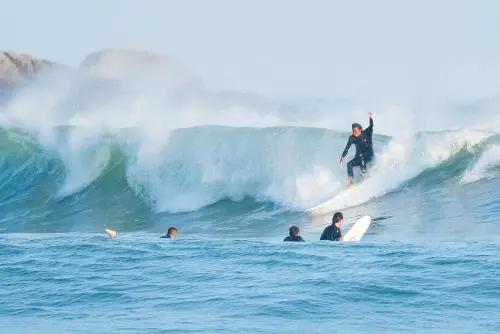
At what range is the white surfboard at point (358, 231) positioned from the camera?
44.7 ft

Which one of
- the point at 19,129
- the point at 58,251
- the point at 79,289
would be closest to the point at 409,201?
the point at 58,251

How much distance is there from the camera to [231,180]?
67.3 feet

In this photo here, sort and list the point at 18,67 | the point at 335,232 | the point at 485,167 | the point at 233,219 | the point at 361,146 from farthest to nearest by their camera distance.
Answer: the point at 18,67
the point at 233,219
the point at 485,167
the point at 361,146
the point at 335,232

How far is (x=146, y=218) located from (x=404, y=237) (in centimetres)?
744

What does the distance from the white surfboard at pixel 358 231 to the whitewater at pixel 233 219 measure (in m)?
0.22

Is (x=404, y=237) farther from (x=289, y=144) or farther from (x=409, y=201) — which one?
(x=289, y=144)

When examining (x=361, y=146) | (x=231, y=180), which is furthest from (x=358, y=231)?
(x=231, y=180)

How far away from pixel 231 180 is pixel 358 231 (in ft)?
22.7

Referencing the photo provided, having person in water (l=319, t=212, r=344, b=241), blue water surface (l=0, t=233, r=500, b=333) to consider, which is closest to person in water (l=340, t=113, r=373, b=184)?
person in water (l=319, t=212, r=344, b=241)

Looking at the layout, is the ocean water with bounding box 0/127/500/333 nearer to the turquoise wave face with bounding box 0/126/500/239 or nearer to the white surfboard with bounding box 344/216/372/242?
the turquoise wave face with bounding box 0/126/500/239

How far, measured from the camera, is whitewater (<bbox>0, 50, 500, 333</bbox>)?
868 centimetres

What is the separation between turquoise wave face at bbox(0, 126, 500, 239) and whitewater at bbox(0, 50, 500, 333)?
5cm

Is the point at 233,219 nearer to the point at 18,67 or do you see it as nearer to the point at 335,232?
the point at 335,232

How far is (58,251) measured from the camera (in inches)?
487
